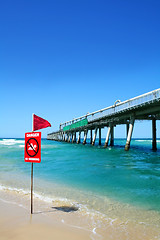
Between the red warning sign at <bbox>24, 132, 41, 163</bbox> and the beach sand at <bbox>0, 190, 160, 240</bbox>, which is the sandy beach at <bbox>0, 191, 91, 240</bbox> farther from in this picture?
the red warning sign at <bbox>24, 132, 41, 163</bbox>

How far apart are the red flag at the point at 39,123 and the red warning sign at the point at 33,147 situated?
21cm

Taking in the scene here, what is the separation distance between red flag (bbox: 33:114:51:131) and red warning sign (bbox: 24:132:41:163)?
208 mm

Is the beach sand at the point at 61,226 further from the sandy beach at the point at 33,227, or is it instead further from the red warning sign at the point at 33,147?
the red warning sign at the point at 33,147

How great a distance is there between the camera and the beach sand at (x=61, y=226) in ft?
12.3

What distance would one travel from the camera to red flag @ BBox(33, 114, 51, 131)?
518cm

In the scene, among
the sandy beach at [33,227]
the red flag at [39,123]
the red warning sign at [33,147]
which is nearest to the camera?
the sandy beach at [33,227]

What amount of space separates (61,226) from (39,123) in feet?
8.45

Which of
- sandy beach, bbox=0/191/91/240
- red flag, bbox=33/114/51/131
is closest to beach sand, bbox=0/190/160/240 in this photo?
sandy beach, bbox=0/191/91/240

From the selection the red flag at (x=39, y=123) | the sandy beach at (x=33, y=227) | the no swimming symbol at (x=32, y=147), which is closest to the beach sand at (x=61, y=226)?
the sandy beach at (x=33, y=227)

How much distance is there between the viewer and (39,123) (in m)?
5.27

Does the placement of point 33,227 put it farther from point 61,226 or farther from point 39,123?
point 39,123

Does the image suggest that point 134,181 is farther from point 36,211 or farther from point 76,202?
point 36,211

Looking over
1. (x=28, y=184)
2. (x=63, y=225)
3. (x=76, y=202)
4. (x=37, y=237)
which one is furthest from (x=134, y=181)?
(x=37, y=237)

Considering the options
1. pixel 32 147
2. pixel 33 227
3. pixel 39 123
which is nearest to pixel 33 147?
pixel 32 147
